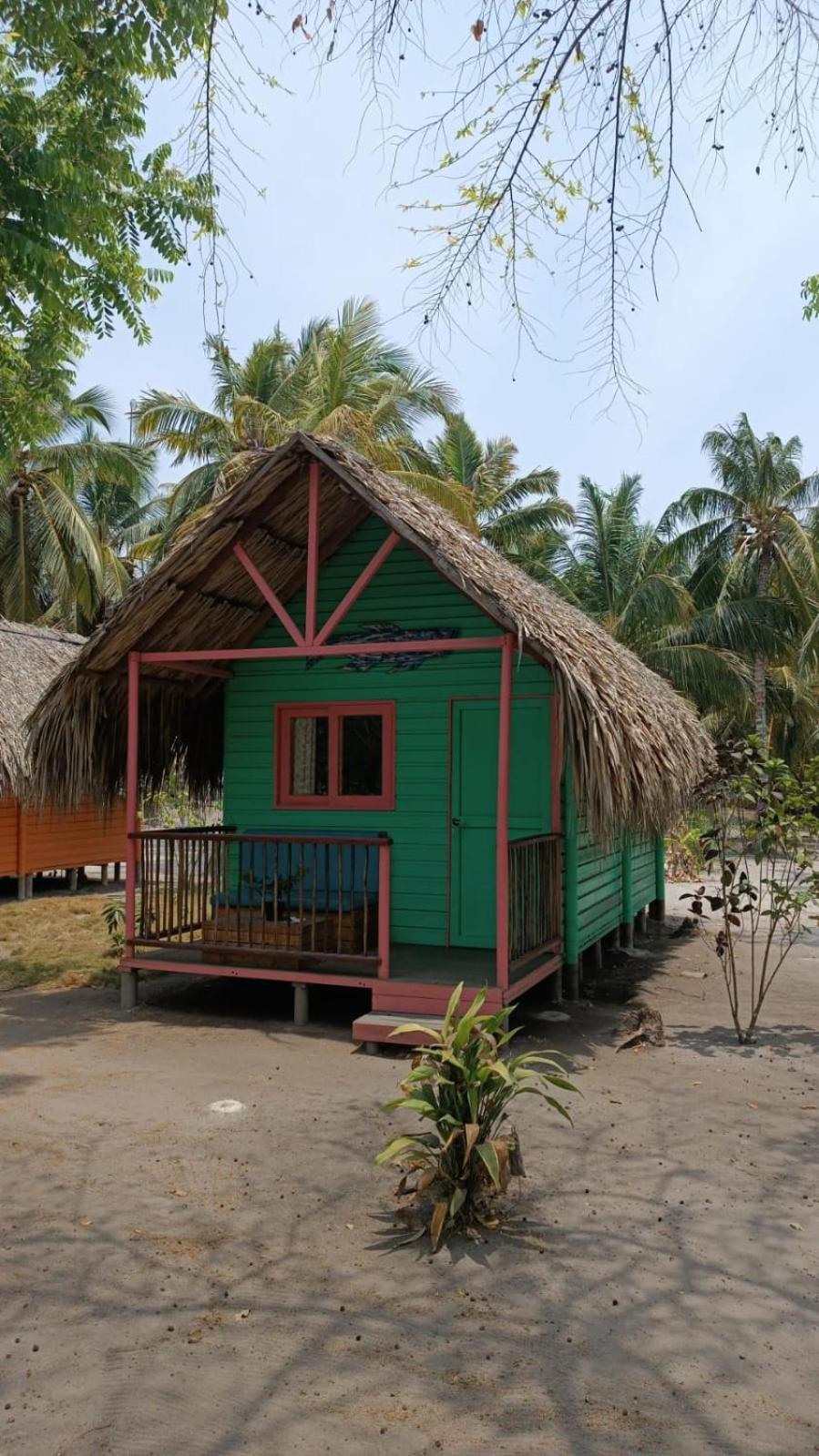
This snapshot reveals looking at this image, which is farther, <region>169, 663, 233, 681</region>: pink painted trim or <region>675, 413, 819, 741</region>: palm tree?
<region>675, 413, 819, 741</region>: palm tree

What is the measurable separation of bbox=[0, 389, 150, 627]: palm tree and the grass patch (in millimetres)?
11927

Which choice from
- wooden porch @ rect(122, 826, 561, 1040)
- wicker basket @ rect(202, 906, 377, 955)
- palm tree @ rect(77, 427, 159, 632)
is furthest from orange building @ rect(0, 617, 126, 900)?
wicker basket @ rect(202, 906, 377, 955)

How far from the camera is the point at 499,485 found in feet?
89.2

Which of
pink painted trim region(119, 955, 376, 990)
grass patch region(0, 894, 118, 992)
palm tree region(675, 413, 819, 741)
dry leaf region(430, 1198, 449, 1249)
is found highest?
palm tree region(675, 413, 819, 741)

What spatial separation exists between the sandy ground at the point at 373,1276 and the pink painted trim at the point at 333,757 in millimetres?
3194

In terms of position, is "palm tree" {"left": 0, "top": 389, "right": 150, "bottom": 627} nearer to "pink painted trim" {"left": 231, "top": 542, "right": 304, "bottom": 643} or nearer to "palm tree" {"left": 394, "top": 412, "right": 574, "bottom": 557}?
"palm tree" {"left": 394, "top": 412, "right": 574, "bottom": 557}

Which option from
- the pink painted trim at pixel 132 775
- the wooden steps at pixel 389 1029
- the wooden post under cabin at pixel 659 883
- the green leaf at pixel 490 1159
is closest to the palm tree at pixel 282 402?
the wooden post under cabin at pixel 659 883

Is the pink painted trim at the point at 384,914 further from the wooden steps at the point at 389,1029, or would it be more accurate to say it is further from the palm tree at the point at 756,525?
the palm tree at the point at 756,525

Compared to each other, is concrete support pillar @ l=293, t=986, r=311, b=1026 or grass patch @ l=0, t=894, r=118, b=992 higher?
concrete support pillar @ l=293, t=986, r=311, b=1026

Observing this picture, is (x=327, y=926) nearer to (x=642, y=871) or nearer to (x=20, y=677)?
(x=642, y=871)

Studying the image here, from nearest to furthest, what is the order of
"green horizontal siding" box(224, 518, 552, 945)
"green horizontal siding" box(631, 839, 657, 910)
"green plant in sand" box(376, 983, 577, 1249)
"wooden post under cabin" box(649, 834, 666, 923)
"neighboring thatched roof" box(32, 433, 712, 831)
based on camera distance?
1. "green plant in sand" box(376, 983, 577, 1249)
2. "neighboring thatched roof" box(32, 433, 712, 831)
3. "green horizontal siding" box(224, 518, 552, 945)
4. "green horizontal siding" box(631, 839, 657, 910)
5. "wooden post under cabin" box(649, 834, 666, 923)

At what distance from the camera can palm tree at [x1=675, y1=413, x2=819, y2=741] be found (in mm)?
28109

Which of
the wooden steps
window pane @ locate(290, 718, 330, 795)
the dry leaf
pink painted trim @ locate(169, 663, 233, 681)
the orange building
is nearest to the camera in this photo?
the dry leaf

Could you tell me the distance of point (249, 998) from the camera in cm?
955
